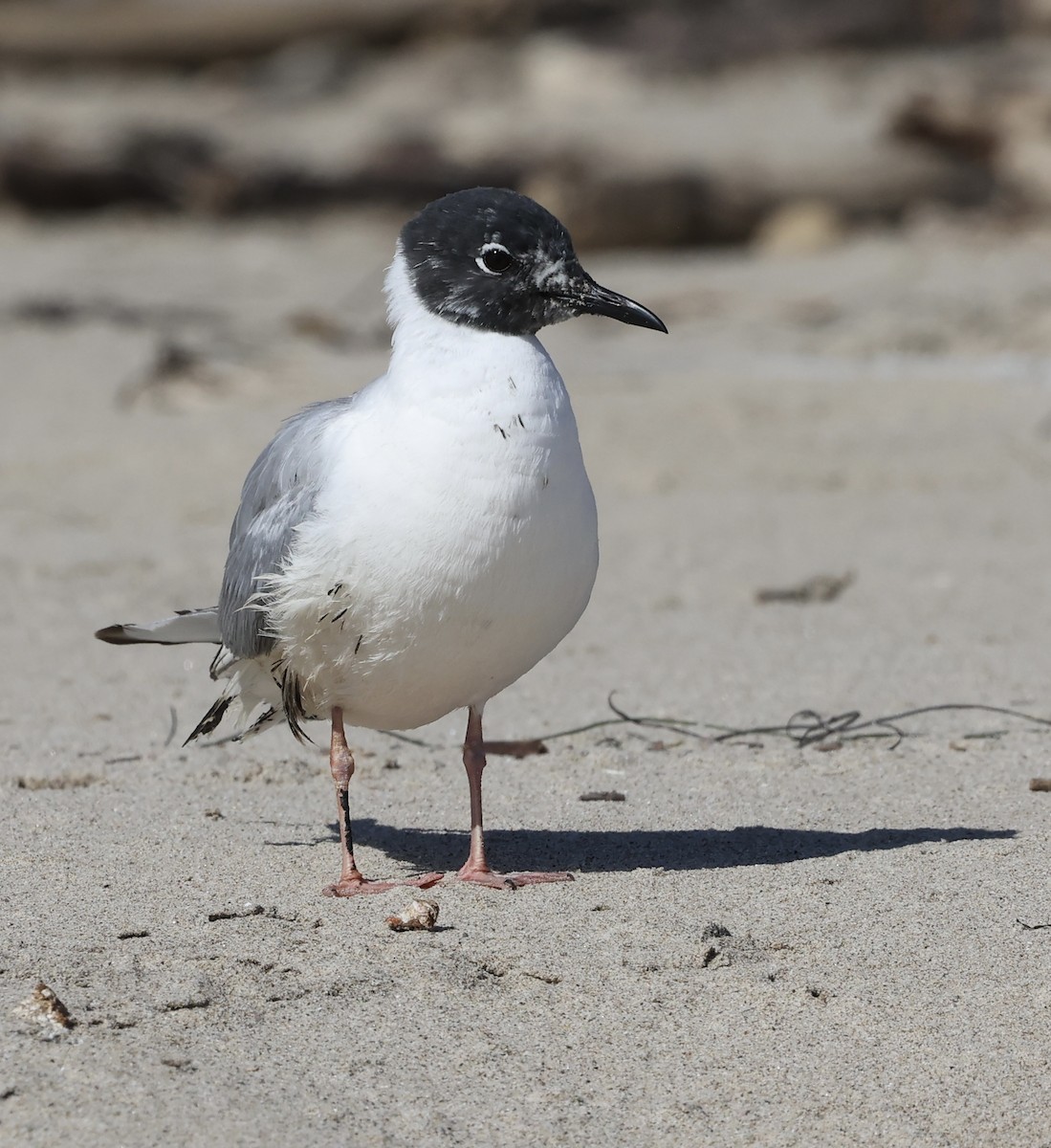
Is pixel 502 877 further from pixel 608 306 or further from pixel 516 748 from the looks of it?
pixel 608 306

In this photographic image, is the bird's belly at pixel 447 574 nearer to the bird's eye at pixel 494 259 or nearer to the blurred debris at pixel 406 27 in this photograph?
the bird's eye at pixel 494 259

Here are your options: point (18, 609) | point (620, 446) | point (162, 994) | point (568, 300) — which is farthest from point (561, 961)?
point (620, 446)

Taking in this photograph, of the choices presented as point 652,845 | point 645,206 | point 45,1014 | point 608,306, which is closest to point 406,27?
point 645,206

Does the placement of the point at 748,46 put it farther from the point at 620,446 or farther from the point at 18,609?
the point at 18,609

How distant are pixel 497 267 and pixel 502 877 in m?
1.40

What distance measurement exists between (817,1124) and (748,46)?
1980cm

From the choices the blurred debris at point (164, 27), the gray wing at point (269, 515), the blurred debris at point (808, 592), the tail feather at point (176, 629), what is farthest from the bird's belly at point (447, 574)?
the blurred debris at point (164, 27)

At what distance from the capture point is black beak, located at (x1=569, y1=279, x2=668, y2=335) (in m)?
4.28

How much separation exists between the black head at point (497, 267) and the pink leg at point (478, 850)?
38.1 inches

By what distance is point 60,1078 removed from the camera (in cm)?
327

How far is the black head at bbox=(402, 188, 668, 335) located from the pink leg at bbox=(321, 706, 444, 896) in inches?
39.7

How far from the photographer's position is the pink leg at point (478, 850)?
4316mm

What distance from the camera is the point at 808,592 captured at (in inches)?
297

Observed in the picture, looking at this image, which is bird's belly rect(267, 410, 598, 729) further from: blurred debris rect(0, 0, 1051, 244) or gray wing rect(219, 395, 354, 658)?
blurred debris rect(0, 0, 1051, 244)
